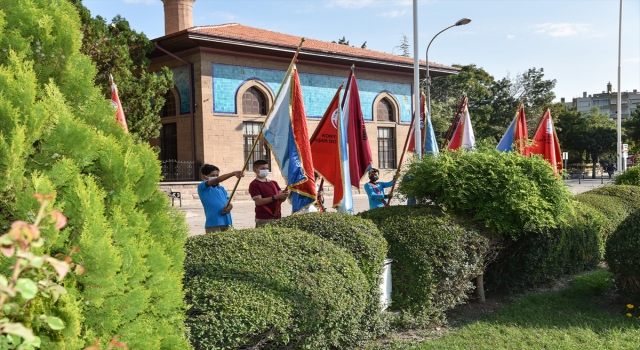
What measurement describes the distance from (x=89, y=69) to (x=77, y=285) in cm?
102

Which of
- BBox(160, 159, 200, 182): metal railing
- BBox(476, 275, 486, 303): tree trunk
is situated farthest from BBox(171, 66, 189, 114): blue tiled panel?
BBox(476, 275, 486, 303): tree trunk

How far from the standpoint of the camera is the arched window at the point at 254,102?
27.0 m

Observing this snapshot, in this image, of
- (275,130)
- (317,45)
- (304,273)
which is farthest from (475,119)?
(304,273)

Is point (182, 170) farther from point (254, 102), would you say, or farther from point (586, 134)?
point (586, 134)

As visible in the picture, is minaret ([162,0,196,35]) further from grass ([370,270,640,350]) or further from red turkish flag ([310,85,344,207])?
grass ([370,270,640,350])

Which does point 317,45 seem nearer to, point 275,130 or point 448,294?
Answer: point 275,130

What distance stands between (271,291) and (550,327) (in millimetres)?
3467

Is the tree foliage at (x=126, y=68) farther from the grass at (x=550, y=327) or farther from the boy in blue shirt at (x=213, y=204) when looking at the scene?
the grass at (x=550, y=327)

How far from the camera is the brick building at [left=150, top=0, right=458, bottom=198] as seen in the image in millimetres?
25625

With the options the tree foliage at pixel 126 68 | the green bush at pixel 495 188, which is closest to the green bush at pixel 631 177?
the green bush at pixel 495 188

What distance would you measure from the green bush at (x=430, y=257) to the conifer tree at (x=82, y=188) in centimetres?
320

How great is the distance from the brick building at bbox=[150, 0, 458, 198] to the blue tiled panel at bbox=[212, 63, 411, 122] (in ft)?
0.15

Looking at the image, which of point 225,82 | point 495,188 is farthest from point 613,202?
point 225,82

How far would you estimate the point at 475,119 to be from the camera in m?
51.2
